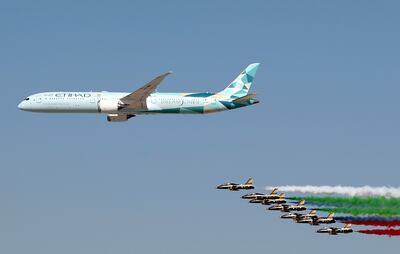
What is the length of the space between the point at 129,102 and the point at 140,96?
8.67ft

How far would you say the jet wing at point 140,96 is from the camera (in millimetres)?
184500

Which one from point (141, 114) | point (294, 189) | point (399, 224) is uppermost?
point (141, 114)

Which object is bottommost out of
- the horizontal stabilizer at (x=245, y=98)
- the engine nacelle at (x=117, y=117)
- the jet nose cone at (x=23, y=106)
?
the engine nacelle at (x=117, y=117)

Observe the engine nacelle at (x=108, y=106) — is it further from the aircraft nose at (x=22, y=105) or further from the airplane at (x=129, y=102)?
the aircraft nose at (x=22, y=105)

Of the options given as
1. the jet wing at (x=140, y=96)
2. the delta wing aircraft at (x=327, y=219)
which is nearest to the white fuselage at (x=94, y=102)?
the jet wing at (x=140, y=96)

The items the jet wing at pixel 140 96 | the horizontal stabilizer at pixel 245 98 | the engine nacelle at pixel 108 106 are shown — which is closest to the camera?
the jet wing at pixel 140 96

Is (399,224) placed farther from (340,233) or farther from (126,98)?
(126,98)

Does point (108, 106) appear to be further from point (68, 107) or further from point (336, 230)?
point (336, 230)

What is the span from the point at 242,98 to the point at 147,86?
19931 mm

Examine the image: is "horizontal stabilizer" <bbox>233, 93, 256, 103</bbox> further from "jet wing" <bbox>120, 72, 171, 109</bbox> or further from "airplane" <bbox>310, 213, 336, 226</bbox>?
"airplane" <bbox>310, 213, 336, 226</bbox>

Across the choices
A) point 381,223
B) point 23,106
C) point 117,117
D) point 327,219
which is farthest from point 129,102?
point 381,223

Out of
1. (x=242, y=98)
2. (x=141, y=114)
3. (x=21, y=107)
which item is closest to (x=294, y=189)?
(x=242, y=98)

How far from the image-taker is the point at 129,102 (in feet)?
609

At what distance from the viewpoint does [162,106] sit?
18625 centimetres
